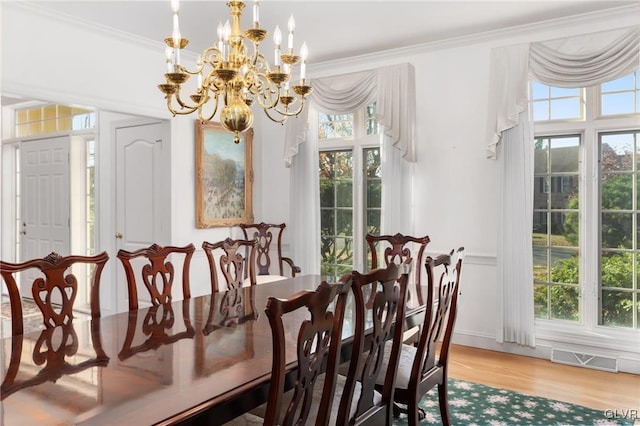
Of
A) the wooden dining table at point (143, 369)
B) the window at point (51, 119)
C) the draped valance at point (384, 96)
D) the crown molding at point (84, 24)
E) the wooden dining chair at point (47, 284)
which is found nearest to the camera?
the wooden dining table at point (143, 369)

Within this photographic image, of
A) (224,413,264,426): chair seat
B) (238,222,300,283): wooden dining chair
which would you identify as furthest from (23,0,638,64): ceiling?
(224,413,264,426): chair seat

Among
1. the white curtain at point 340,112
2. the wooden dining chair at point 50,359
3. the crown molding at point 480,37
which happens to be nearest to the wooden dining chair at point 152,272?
the wooden dining chair at point 50,359

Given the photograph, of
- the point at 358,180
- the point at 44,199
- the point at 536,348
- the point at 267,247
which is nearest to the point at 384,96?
the point at 358,180

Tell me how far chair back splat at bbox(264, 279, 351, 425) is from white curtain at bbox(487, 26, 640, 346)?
9.00 feet

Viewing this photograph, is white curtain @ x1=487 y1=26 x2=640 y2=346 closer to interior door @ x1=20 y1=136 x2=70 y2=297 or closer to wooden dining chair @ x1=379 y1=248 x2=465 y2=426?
wooden dining chair @ x1=379 y1=248 x2=465 y2=426

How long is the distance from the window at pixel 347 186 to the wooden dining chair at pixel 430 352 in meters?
2.29

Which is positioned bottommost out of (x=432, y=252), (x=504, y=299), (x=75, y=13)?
(x=504, y=299)

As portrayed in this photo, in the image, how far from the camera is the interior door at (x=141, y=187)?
4.79 metres

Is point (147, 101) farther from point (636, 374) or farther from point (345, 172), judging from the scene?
point (636, 374)

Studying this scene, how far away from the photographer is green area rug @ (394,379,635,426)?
2.90 m

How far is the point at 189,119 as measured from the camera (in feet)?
15.9

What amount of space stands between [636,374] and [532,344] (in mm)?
715

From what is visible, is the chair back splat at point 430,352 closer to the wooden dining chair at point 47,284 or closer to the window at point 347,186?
the wooden dining chair at point 47,284

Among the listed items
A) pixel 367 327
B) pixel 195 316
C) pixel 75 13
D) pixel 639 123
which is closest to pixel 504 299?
pixel 639 123
